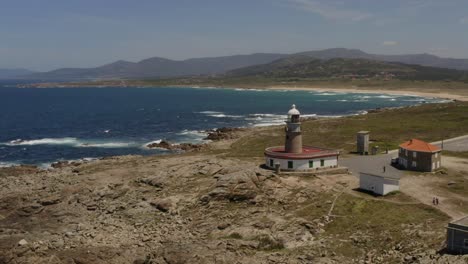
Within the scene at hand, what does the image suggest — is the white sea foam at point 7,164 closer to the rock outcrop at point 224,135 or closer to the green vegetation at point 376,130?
the green vegetation at point 376,130

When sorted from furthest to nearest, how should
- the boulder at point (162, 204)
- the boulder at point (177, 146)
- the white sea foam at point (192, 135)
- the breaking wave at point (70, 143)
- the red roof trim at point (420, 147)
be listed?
the white sea foam at point (192, 135) → the breaking wave at point (70, 143) → the boulder at point (177, 146) → the red roof trim at point (420, 147) → the boulder at point (162, 204)

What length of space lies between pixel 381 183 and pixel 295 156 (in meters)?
9.78

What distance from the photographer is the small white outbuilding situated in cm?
4472

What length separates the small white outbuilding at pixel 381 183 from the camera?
147 feet

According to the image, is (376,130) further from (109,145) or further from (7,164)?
(7,164)

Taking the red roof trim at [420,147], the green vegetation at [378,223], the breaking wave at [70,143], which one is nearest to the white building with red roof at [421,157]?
the red roof trim at [420,147]

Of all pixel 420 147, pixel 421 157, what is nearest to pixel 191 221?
pixel 421 157

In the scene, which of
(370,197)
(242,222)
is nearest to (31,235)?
(242,222)

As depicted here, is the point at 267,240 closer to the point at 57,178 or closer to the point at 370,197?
the point at 370,197

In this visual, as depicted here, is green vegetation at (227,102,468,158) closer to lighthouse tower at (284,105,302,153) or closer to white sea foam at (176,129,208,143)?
white sea foam at (176,129,208,143)

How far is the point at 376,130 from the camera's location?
300ft

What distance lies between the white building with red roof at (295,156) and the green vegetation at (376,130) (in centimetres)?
1344

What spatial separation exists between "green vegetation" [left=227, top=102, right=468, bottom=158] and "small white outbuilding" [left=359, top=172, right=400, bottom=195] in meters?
21.2

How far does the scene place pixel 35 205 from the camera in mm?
48281
